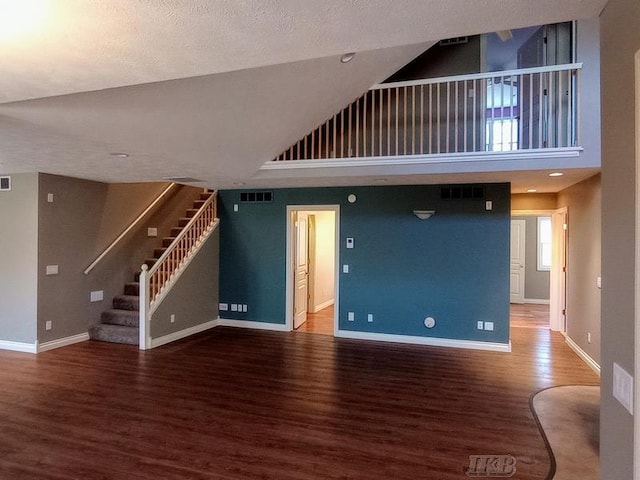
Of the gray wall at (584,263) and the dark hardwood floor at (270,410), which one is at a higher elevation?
the gray wall at (584,263)

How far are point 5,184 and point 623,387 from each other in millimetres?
7073

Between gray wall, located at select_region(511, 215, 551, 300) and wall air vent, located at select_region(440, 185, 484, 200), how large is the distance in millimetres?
4998

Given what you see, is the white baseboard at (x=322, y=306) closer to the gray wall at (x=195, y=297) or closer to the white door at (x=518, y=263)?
the gray wall at (x=195, y=297)

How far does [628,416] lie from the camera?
1227 mm

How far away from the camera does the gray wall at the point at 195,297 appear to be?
5.99 meters

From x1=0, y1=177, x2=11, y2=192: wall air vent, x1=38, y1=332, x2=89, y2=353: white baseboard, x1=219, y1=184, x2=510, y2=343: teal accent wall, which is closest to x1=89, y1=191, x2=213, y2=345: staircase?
x1=38, y1=332, x2=89, y2=353: white baseboard

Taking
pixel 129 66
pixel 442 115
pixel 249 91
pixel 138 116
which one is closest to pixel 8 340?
pixel 138 116

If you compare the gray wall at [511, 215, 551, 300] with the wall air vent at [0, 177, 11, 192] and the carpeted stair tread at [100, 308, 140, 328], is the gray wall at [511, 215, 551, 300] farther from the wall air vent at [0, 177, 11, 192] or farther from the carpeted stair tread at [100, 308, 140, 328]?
the wall air vent at [0, 177, 11, 192]

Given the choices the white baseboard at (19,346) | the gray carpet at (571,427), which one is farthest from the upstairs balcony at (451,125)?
the white baseboard at (19,346)

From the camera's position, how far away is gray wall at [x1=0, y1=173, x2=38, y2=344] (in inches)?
215

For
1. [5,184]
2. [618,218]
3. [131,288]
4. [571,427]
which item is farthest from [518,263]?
[5,184]

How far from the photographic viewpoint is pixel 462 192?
5879 mm

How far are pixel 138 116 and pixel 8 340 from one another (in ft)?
14.9

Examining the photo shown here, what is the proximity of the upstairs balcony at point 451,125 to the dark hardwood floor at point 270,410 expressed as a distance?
102 inches
